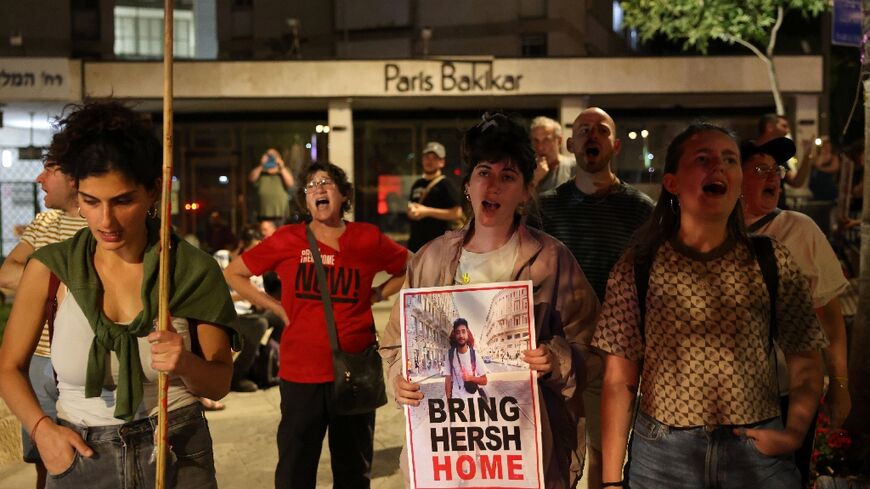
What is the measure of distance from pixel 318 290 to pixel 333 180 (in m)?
0.68

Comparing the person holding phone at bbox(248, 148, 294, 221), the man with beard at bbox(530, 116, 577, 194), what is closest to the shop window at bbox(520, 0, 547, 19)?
the person holding phone at bbox(248, 148, 294, 221)

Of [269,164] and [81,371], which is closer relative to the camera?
[81,371]

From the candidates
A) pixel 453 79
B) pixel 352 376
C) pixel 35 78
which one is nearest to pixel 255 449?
pixel 352 376

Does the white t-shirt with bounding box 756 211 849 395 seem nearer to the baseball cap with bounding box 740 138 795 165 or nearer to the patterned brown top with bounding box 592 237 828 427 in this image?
the baseball cap with bounding box 740 138 795 165

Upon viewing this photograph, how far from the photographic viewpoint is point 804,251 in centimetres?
430

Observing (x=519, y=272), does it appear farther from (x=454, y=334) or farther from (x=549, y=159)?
(x=549, y=159)

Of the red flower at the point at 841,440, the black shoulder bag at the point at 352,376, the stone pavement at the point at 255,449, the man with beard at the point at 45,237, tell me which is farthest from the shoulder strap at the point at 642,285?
the stone pavement at the point at 255,449

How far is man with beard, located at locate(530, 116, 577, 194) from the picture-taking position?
660 cm

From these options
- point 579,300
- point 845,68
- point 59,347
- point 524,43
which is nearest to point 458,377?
point 579,300

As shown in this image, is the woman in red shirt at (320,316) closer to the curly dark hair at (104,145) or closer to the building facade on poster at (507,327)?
the building facade on poster at (507,327)

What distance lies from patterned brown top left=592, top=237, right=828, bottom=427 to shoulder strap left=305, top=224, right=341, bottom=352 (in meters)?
2.35

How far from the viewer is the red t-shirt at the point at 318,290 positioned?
5336 millimetres

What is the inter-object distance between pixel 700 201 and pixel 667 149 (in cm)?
31

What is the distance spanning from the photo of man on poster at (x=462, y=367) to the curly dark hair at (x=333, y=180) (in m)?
2.40
